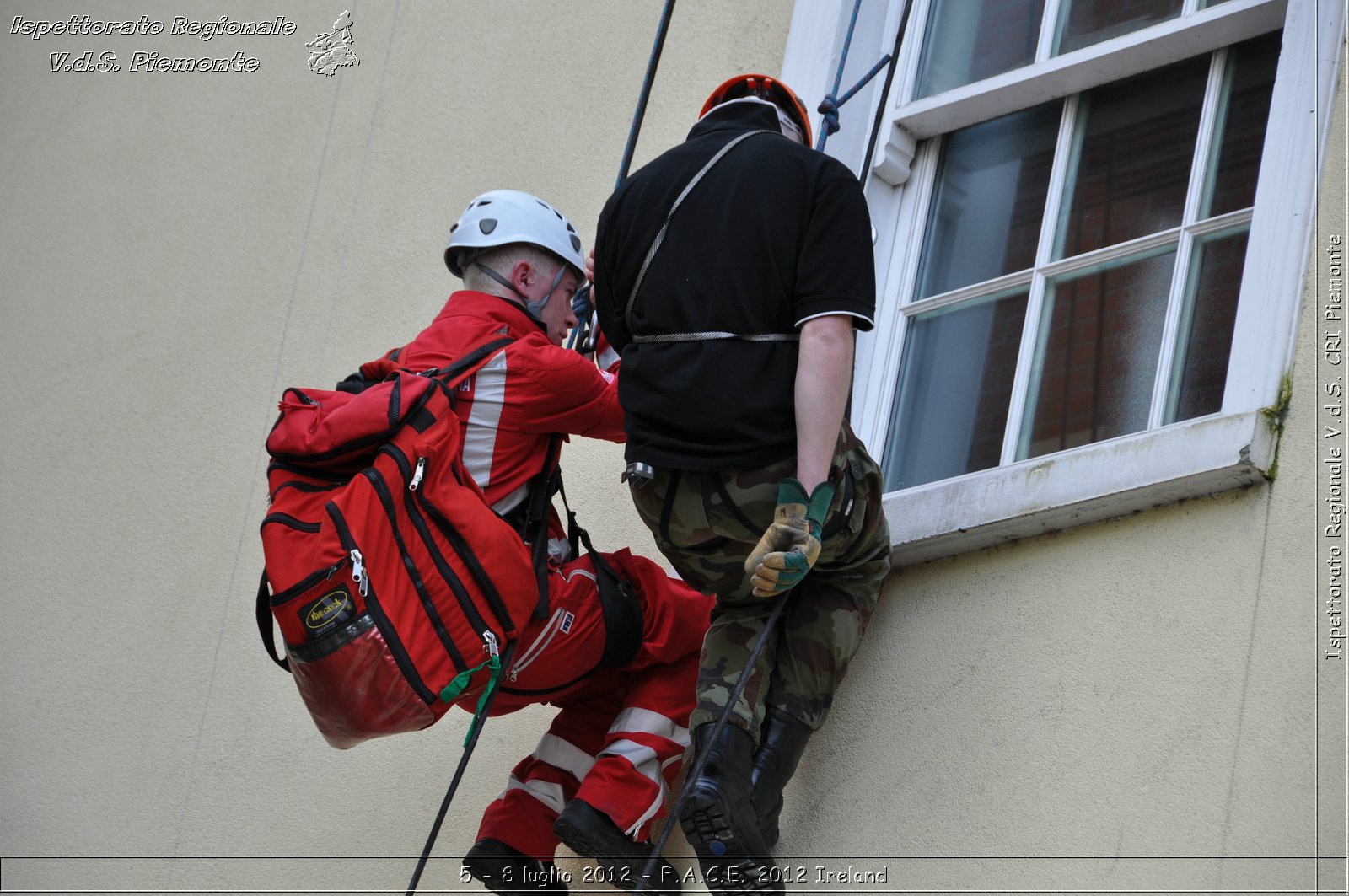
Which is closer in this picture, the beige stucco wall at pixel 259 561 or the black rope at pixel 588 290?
the beige stucco wall at pixel 259 561

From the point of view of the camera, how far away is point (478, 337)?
398cm

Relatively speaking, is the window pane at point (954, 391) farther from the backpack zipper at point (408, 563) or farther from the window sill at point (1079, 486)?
the backpack zipper at point (408, 563)

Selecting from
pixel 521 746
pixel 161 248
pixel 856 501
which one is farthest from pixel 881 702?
pixel 161 248

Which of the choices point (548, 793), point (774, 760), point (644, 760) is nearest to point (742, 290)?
point (774, 760)

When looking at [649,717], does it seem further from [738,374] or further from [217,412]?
[217,412]

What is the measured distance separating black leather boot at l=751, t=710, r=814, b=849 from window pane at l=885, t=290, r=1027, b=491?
0.77 meters

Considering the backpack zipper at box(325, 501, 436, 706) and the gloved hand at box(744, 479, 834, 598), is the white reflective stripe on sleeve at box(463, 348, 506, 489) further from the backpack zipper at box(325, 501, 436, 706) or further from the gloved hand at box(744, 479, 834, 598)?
the gloved hand at box(744, 479, 834, 598)

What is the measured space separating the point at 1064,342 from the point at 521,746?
1.80 m

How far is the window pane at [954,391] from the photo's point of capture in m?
4.18

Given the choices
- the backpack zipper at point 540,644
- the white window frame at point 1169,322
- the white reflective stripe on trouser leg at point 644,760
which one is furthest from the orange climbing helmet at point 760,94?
the white reflective stripe on trouser leg at point 644,760

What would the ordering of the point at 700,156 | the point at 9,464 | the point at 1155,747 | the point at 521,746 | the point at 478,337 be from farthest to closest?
the point at 9,464 < the point at 521,746 < the point at 478,337 < the point at 700,156 < the point at 1155,747

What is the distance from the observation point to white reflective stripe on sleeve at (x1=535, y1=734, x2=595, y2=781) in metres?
4.18

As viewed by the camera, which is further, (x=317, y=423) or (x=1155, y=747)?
(x=317, y=423)

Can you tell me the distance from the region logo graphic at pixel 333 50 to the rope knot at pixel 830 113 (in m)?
2.76
